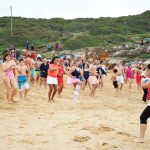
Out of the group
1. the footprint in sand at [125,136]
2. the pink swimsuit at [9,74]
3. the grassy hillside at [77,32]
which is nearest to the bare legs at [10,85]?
the pink swimsuit at [9,74]

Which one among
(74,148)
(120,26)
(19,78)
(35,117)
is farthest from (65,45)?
(74,148)

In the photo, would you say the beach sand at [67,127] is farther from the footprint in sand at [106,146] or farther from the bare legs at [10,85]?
the bare legs at [10,85]

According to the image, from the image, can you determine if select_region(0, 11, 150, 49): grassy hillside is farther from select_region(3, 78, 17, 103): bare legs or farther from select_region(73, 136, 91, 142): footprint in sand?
select_region(73, 136, 91, 142): footprint in sand

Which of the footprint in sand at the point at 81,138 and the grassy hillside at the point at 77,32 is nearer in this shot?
the footprint in sand at the point at 81,138

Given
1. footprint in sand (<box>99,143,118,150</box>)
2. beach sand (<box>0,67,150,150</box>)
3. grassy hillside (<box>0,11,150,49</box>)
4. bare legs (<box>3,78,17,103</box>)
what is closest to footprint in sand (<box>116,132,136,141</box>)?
beach sand (<box>0,67,150,150</box>)

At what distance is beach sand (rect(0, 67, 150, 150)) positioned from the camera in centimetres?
782

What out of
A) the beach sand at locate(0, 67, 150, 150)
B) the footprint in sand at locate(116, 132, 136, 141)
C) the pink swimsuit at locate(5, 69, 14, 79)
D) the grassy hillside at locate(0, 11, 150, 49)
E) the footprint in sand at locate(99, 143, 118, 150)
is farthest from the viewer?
the grassy hillside at locate(0, 11, 150, 49)

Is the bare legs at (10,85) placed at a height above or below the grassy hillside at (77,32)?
below

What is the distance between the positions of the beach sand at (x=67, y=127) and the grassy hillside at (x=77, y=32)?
40751 mm

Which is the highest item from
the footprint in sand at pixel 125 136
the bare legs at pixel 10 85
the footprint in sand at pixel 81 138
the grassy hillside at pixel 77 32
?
the grassy hillside at pixel 77 32

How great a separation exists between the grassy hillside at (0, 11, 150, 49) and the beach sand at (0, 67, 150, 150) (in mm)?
40751

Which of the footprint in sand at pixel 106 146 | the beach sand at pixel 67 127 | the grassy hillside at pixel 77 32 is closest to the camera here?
the footprint in sand at pixel 106 146

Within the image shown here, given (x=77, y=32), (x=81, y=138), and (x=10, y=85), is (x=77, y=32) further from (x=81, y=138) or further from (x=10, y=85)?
(x=81, y=138)

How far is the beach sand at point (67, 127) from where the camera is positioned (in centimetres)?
782
